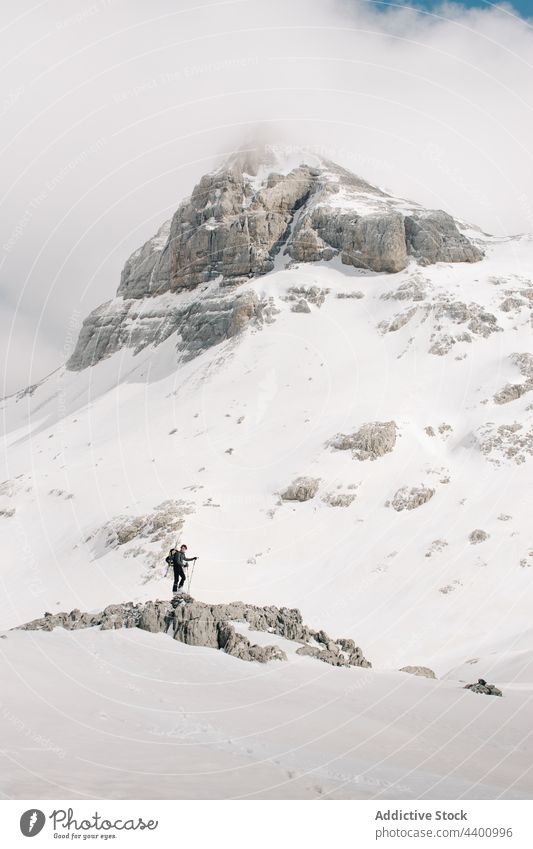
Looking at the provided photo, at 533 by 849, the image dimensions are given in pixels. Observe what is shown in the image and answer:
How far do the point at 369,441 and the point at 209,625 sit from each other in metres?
38.0

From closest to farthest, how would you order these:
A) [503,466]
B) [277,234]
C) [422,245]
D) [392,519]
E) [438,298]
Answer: [392,519] < [503,466] < [438,298] < [422,245] < [277,234]

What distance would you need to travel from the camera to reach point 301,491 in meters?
51.0

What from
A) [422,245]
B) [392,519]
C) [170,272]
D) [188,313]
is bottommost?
[392,519]

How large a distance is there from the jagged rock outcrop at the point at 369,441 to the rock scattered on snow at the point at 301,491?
17.3 feet

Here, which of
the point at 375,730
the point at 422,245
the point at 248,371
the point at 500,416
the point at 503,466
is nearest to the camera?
the point at 375,730

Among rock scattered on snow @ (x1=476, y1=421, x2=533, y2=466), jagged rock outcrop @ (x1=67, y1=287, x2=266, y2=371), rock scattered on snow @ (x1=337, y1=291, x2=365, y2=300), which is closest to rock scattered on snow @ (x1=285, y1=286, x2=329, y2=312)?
rock scattered on snow @ (x1=337, y1=291, x2=365, y2=300)

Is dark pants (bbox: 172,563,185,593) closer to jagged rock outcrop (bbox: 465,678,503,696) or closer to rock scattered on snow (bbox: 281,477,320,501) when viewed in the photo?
jagged rock outcrop (bbox: 465,678,503,696)

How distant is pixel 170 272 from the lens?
110 metres

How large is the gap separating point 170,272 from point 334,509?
7196 cm

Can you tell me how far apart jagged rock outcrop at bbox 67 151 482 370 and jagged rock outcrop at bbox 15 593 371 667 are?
210 ft

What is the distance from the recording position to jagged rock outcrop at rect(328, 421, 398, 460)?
5459 centimetres

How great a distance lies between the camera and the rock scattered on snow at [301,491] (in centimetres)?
5094
